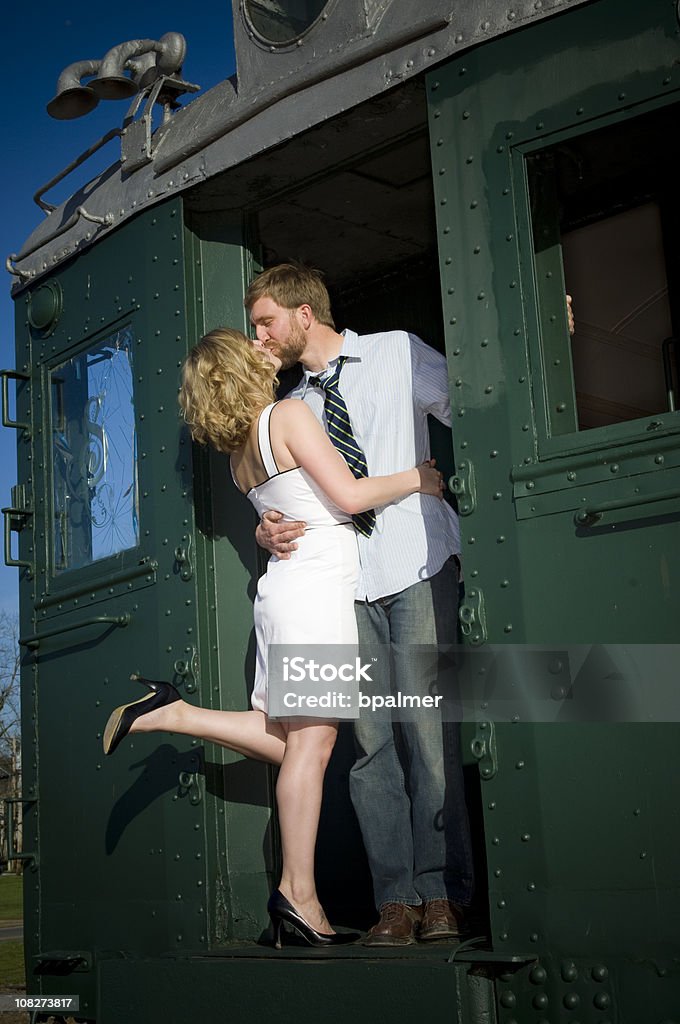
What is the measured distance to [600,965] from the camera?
3.26m

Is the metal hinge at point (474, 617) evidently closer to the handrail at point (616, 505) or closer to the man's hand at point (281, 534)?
the handrail at point (616, 505)

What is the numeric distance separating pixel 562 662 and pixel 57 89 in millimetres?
3601

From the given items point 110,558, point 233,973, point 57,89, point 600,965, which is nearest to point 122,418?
point 110,558

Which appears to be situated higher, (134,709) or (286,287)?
(286,287)

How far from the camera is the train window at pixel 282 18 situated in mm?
4516

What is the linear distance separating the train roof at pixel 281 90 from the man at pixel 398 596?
0.51 metres

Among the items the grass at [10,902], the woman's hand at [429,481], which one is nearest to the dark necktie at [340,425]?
the woman's hand at [429,481]

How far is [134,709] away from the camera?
4250mm

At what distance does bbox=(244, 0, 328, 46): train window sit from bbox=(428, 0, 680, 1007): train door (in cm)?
75

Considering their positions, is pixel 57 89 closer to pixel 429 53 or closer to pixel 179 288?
pixel 179 288

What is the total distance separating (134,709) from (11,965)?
831cm

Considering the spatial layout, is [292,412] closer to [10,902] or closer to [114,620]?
[114,620]
